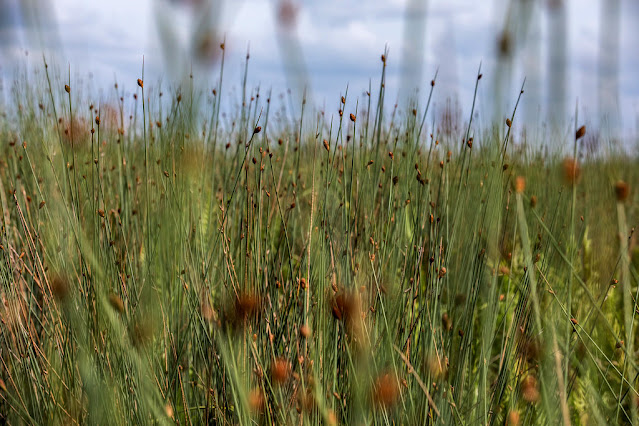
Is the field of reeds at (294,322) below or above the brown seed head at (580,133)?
below

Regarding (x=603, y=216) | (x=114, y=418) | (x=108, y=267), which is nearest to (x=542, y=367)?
(x=114, y=418)

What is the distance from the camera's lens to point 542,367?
1271 mm

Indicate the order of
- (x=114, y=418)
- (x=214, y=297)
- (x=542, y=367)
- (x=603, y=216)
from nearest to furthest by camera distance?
(x=114, y=418) < (x=542, y=367) < (x=214, y=297) < (x=603, y=216)

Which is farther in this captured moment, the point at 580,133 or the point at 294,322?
the point at 294,322

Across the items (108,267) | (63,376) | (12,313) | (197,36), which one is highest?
(197,36)

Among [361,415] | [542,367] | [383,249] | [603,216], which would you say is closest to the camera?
[361,415]

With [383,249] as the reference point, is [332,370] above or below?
below

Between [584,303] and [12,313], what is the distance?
2207mm

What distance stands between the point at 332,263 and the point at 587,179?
2.73 metres

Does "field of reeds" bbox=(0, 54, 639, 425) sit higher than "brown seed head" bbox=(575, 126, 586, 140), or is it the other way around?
"brown seed head" bbox=(575, 126, 586, 140)

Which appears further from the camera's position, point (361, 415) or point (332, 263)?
point (332, 263)

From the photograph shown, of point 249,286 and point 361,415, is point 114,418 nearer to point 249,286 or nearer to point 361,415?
point 249,286

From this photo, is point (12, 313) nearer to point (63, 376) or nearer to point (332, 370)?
point (63, 376)

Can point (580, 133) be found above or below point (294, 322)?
above
